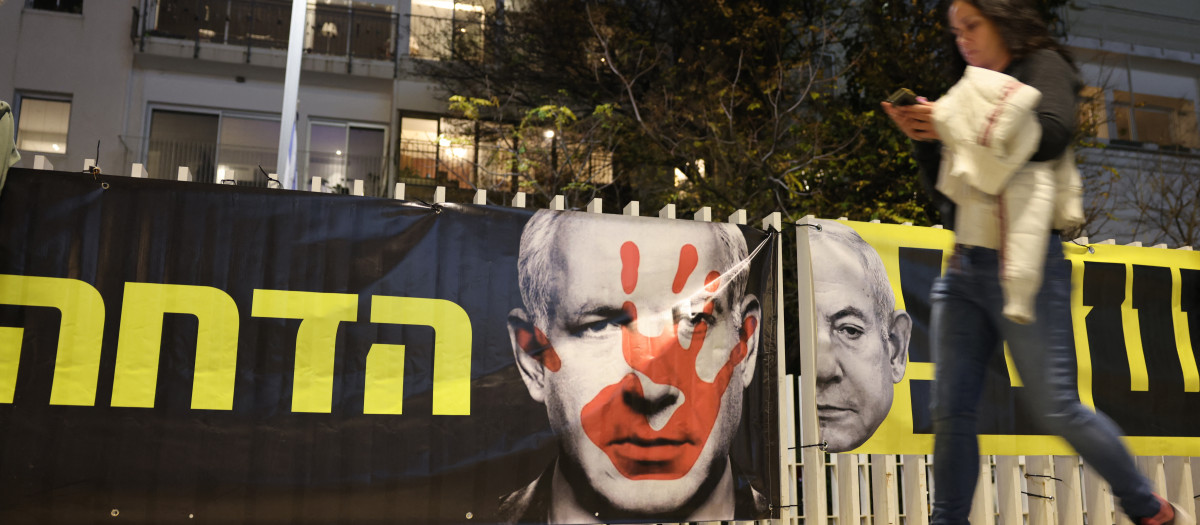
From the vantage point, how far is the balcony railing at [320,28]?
16344 millimetres

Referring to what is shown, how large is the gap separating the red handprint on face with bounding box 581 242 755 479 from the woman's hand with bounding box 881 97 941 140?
7.14 feet

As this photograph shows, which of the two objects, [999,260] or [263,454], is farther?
[263,454]

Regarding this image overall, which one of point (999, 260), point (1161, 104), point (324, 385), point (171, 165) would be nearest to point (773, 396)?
point (324, 385)

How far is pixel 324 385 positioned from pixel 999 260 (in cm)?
295

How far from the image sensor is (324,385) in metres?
3.87

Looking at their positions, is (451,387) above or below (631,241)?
below

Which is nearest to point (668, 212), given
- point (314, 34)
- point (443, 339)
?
point (443, 339)

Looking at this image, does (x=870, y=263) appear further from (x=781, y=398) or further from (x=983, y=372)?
(x=983, y=372)

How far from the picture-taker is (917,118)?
221 centimetres

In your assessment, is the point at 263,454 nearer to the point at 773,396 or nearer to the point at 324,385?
the point at 324,385

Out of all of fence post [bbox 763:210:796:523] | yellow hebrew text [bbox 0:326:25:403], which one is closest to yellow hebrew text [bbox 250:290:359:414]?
yellow hebrew text [bbox 0:326:25:403]

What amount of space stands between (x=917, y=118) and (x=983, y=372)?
0.67 meters

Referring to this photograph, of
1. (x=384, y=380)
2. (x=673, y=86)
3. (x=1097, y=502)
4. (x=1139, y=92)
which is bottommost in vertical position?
(x=1097, y=502)

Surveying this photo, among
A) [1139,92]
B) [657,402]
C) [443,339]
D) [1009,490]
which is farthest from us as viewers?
[1139,92]
